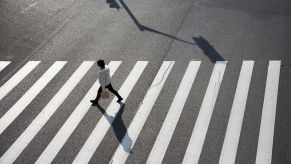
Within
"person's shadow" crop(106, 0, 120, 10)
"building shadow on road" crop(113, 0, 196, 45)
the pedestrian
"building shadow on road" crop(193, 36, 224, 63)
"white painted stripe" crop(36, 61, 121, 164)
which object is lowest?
"white painted stripe" crop(36, 61, 121, 164)

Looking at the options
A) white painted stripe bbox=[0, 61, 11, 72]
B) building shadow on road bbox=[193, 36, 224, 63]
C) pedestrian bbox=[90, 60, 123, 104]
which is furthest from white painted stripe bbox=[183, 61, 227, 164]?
white painted stripe bbox=[0, 61, 11, 72]

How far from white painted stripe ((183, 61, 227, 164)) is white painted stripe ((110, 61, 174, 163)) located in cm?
147

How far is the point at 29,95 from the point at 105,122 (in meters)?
3.08

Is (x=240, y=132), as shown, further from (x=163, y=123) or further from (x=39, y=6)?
(x=39, y=6)

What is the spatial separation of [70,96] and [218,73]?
15.6 feet

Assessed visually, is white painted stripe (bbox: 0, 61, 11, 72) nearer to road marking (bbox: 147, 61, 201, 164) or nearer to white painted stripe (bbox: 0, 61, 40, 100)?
white painted stripe (bbox: 0, 61, 40, 100)

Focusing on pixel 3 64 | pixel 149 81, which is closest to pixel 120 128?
pixel 149 81

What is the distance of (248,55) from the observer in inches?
604

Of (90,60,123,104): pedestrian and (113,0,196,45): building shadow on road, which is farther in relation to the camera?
(113,0,196,45): building shadow on road

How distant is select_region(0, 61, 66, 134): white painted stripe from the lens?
43.7 ft

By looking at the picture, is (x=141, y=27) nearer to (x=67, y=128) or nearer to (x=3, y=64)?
(x=3, y=64)

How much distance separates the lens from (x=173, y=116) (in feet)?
41.7

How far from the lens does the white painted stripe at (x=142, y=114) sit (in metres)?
11.5

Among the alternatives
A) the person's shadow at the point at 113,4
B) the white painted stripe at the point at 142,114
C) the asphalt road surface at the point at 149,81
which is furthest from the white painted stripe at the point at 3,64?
the white painted stripe at the point at 142,114
